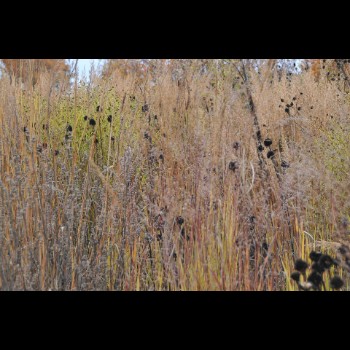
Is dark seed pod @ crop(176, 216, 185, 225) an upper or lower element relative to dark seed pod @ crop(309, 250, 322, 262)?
upper

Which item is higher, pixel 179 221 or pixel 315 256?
pixel 179 221

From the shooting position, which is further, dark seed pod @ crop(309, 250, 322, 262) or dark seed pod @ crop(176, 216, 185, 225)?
dark seed pod @ crop(176, 216, 185, 225)

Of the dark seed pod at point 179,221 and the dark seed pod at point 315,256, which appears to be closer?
the dark seed pod at point 315,256

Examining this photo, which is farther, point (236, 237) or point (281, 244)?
point (281, 244)

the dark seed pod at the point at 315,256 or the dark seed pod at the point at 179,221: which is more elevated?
the dark seed pod at the point at 179,221

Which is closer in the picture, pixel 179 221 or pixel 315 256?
pixel 315 256

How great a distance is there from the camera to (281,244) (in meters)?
3.60
